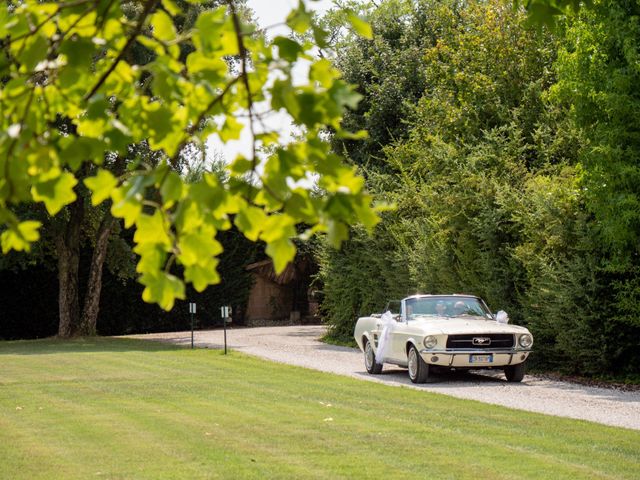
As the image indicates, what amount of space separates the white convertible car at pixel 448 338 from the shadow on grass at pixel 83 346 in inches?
399

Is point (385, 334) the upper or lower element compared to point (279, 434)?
upper

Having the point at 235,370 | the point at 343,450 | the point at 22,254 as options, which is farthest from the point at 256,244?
the point at 343,450

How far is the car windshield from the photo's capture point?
62.9 feet

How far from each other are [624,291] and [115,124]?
624 inches

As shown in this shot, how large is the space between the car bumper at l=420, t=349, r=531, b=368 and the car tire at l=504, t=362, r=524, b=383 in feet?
1.59

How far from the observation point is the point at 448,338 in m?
17.8

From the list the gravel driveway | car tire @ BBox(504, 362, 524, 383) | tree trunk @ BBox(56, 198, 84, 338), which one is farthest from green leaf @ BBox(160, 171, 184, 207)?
tree trunk @ BBox(56, 198, 84, 338)

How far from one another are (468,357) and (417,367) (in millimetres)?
914

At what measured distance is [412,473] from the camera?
9086 mm

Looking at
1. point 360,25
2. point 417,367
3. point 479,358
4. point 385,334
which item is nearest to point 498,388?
point 479,358

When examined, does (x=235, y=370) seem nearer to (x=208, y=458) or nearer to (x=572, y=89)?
(x=572, y=89)

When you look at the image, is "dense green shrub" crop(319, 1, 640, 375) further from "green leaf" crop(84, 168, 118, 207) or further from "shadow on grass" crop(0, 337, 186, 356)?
"green leaf" crop(84, 168, 118, 207)

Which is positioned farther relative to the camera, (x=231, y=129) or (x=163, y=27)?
(x=231, y=129)

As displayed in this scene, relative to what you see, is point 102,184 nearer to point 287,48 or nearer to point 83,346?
point 287,48
